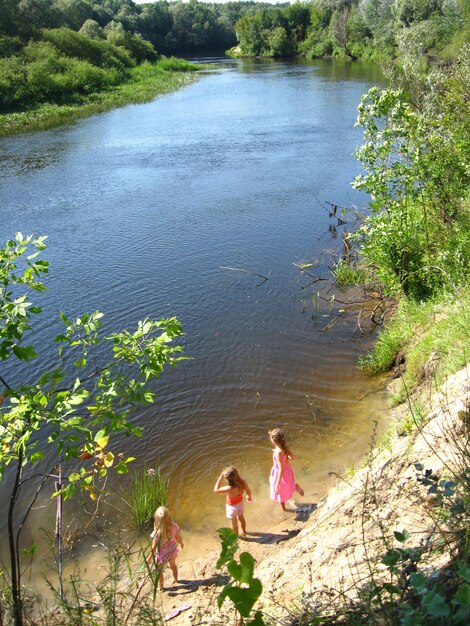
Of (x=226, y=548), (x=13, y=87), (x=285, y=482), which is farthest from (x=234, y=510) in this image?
(x=13, y=87)

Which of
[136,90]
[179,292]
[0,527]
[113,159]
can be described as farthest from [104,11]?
[0,527]

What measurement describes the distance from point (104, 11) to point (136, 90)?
45.6 metres

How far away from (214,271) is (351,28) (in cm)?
7199

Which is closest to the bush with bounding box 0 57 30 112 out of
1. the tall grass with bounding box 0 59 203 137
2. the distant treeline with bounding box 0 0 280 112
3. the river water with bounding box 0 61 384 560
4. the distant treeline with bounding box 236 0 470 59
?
the distant treeline with bounding box 0 0 280 112

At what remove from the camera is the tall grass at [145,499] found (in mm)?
7457

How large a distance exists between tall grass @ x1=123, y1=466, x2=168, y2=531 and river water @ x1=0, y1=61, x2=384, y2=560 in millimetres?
245

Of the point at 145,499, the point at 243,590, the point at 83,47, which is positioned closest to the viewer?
the point at 243,590

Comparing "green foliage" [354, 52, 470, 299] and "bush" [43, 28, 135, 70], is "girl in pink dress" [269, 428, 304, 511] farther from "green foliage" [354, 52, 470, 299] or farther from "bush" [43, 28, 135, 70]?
"bush" [43, 28, 135, 70]

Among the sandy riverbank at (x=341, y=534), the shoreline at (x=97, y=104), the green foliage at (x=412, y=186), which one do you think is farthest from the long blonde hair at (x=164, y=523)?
the shoreline at (x=97, y=104)

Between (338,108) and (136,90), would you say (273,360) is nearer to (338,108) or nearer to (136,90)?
(338,108)

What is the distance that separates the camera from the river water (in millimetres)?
8836

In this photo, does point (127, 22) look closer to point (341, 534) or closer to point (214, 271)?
point (214, 271)

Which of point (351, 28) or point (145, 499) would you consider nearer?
point (145, 499)

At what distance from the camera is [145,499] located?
746 centimetres
